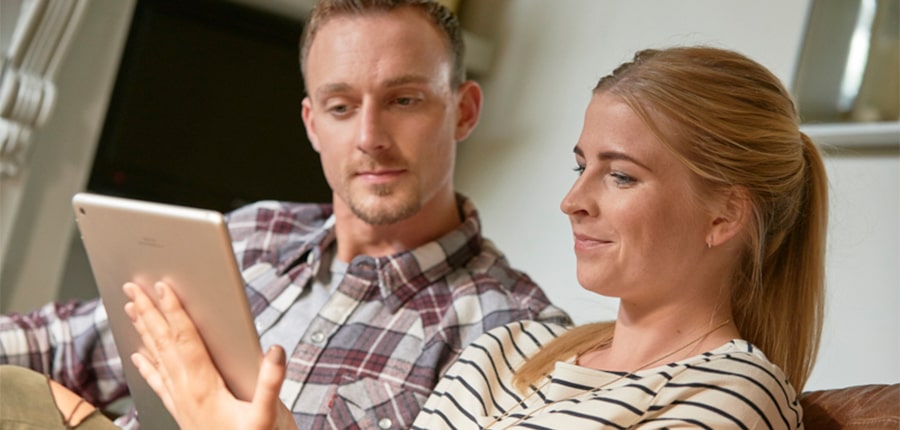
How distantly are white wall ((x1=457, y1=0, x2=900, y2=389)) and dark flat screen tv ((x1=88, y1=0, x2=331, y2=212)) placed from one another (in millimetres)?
468

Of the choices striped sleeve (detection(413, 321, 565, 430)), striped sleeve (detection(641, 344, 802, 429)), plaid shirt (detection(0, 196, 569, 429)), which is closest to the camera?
striped sleeve (detection(641, 344, 802, 429))

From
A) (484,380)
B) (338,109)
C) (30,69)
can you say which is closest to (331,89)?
(338,109)

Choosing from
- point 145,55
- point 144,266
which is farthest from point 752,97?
point 145,55

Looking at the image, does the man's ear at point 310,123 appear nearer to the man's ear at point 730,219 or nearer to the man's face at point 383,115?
the man's face at point 383,115

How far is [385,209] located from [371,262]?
78mm

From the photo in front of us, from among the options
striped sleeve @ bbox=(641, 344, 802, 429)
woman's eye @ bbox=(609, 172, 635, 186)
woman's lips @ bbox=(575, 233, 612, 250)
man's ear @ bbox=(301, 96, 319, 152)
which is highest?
woman's eye @ bbox=(609, 172, 635, 186)

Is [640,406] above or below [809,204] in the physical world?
below

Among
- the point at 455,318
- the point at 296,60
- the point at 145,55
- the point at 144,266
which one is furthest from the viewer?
the point at 296,60

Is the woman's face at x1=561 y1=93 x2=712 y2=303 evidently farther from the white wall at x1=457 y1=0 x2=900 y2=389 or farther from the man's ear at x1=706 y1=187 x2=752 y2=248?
the white wall at x1=457 y1=0 x2=900 y2=389

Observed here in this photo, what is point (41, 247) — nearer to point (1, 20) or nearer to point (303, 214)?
point (1, 20)

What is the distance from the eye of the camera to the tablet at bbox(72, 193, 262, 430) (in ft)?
3.18

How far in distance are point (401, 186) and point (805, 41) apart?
701mm

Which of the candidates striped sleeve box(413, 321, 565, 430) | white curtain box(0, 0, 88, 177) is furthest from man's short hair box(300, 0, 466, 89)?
white curtain box(0, 0, 88, 177)

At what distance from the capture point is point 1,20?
2.10 meters
